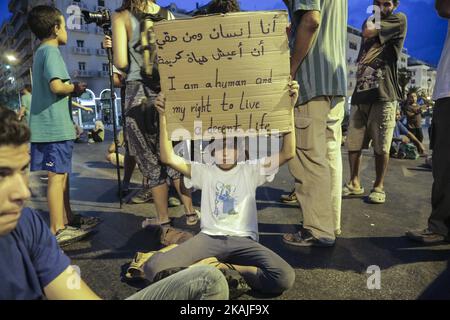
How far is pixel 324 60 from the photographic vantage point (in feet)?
8.74

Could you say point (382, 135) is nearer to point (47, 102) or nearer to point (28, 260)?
point (47, 102)

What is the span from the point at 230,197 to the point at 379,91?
2637 mm

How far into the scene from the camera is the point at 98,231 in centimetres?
309

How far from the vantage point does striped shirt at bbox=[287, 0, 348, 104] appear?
104 inches

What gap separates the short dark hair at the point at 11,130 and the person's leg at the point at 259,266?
132 centimetres

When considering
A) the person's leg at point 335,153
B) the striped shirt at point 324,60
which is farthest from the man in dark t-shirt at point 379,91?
the person's leg at point 335,153

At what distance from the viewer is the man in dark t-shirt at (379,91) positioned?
363 cm

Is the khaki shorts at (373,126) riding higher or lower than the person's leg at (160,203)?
higher

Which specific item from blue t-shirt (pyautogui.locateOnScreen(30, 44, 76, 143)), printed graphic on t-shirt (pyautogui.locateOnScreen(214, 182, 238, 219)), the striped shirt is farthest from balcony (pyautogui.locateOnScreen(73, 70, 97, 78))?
printed graphic on t-shirt (pyautogui.locateOnScreen(214, 182, 238, 219))

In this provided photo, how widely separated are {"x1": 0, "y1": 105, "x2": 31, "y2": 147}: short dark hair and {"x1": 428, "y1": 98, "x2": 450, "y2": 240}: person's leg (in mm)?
2800

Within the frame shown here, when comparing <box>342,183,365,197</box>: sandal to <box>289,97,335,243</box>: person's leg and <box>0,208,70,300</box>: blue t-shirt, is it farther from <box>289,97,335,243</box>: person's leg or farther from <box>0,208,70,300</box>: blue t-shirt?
<box>0,208,70,300</box>: blue t-shirt

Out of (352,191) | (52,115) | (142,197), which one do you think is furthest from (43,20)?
(352,191)

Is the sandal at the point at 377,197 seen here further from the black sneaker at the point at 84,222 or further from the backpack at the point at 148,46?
the black sneaker at the point at 84,222
